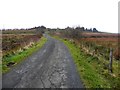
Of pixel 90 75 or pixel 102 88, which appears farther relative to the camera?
pixel 90 75

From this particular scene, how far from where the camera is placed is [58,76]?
11836 mm

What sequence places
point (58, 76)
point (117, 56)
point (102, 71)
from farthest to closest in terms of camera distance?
point (117, 56)
point (102, 71)
point (58, 76)

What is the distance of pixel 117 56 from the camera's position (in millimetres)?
20266

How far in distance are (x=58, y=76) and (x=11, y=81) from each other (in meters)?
2.76

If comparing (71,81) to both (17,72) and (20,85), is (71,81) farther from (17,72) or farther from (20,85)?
(17,72)

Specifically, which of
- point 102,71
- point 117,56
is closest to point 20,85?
point 102,71

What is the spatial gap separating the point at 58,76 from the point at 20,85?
282cm


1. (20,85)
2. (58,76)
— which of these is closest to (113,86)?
(58,76)

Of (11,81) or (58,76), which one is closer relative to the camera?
(11,81)

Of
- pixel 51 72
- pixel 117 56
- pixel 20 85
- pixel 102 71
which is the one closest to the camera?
pixel 20 85

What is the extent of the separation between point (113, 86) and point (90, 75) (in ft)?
7.15

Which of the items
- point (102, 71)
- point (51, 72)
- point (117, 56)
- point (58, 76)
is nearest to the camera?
point (58, 76)

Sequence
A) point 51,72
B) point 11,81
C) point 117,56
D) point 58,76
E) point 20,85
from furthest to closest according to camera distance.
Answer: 1. point 117,56
2. point 51,72
3. point 58,76
4. point 11,81
5. point 20,85

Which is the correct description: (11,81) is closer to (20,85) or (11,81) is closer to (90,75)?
(20,85)
